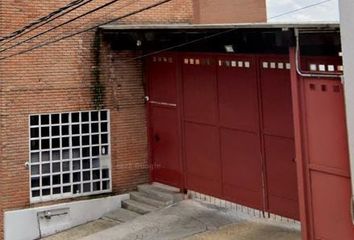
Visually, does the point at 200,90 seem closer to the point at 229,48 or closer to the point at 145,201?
the point at 229,48

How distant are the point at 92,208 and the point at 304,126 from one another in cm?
768

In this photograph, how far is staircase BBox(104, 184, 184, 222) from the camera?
1226 centimetres

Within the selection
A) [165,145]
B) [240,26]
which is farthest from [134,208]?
[240,26]

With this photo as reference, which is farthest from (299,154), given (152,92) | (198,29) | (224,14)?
(224,14)

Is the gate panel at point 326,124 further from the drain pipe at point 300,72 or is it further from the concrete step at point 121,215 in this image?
the concrete step at point 121,215

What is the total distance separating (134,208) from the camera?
12.8 metres

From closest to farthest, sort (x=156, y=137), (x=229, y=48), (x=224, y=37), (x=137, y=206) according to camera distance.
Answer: (x=224, y=37), (x=229, y=48), (x=137, y=206), (x=156, y=137)

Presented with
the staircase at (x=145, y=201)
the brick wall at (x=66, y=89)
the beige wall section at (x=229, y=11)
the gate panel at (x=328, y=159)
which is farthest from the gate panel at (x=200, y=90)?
the beige wall section at (x=229, y=11)

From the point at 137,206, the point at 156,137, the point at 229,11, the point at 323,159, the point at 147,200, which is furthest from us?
the point at 229,11

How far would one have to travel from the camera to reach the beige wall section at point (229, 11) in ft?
54.5

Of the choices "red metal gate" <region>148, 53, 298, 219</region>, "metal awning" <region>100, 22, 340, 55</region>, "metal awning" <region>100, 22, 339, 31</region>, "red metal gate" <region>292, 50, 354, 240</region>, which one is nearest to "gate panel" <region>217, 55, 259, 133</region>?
"red metal gate" <region>148, 53, 298, 219</region>

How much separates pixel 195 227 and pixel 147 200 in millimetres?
2938

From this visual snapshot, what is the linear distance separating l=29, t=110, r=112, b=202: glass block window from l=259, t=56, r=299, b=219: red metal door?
5227mm

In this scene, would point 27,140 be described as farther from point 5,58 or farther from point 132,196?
point 132,196
